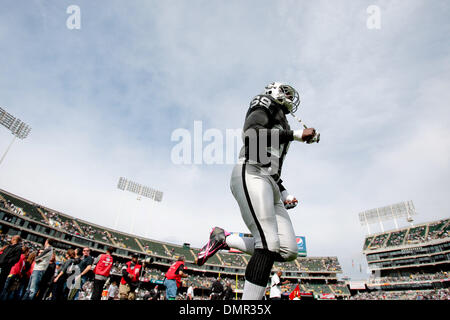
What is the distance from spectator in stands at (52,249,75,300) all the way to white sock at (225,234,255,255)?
6780 millimetres

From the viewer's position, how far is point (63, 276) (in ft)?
25.4

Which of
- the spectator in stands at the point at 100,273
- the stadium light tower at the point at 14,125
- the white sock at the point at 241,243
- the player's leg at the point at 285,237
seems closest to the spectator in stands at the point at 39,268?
the spectator in stands at the point at 100,273

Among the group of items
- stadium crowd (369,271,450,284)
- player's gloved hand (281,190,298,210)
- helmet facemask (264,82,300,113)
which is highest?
stadium crowd (369,271,450,284)

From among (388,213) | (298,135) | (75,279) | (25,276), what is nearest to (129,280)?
(75,279)

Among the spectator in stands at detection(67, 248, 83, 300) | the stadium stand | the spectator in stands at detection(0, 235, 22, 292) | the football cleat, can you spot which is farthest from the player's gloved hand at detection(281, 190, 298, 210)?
the stadium stand

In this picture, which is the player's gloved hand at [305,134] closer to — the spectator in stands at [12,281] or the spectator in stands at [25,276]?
the spectator in stands at [12,281]

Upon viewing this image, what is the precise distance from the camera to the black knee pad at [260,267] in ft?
7.75

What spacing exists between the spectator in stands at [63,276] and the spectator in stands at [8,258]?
134 centimetres

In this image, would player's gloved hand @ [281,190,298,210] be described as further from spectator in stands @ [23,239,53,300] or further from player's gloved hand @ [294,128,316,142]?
spectator in stands @ [23,239,53,300]

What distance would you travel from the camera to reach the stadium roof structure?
6200cm

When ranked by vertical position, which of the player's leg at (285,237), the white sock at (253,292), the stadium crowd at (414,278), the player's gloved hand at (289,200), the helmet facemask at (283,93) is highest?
the stadium crowd at (414,278)

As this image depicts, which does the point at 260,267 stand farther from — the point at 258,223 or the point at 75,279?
the point at 75,279
